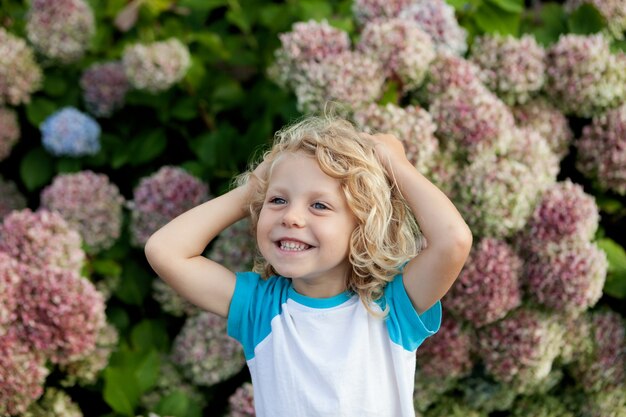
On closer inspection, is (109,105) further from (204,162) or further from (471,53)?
(471,53)

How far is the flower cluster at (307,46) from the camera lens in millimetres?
2783

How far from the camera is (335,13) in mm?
3414

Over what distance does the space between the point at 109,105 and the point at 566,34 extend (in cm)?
177

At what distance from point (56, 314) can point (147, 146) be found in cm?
103

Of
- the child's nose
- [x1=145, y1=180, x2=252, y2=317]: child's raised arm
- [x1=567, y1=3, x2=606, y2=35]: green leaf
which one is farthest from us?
[x1=567, y1=3, x2=606, y2=35]: green leaf

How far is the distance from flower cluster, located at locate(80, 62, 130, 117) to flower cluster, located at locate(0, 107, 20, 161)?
28 centimetres

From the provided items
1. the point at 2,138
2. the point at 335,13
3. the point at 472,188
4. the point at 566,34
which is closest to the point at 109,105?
the point at 2,138

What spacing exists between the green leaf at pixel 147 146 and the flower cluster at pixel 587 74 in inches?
58.2

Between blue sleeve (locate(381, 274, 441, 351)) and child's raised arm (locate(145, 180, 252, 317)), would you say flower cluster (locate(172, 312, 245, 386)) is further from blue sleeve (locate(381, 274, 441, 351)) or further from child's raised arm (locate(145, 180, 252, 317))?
blue sleeve (locate(381, 274, 441, 351))

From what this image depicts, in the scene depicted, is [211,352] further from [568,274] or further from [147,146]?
[568,274]

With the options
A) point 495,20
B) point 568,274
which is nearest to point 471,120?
point 568,274

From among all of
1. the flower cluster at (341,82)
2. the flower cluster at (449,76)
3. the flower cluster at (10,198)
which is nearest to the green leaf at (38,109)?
the flower cluster at (10,198)

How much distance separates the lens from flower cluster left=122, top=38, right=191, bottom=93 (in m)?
3.10

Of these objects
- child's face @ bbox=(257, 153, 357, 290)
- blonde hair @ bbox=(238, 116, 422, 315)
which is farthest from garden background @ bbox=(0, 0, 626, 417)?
child's face @ bbox=(257, 153, 357, 290)
